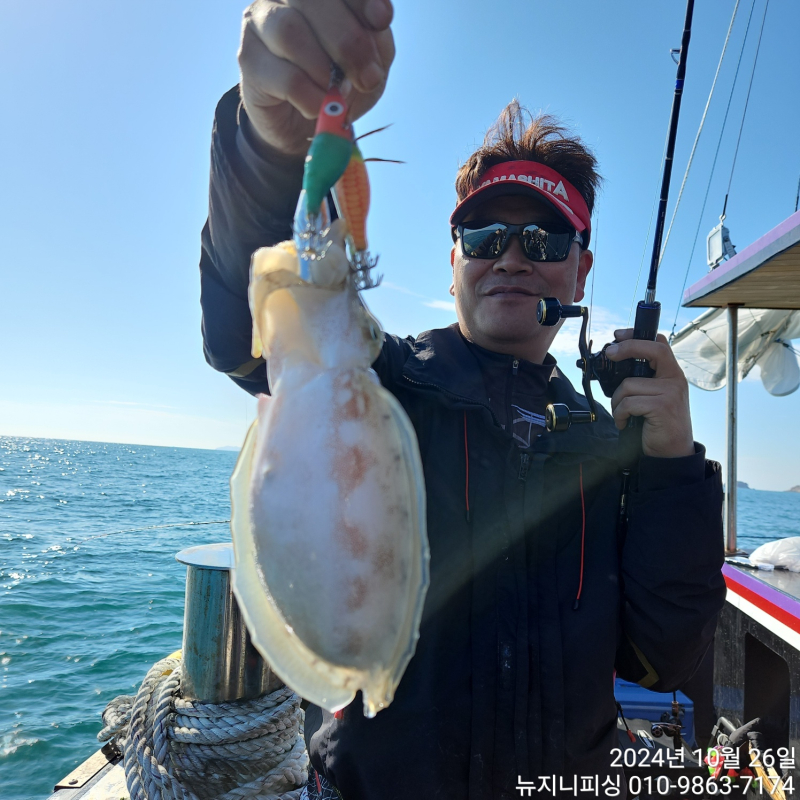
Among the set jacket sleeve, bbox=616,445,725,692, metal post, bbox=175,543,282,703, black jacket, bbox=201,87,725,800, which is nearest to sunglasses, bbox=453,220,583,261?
black jacket, bbox=201,87,725,800

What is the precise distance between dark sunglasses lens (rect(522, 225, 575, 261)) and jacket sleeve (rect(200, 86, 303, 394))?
4.52 feet

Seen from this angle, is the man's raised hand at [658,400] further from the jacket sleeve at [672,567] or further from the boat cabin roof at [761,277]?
the boat cabin roof at [761,277]

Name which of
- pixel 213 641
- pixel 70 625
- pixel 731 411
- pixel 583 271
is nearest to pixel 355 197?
pixel 583 271

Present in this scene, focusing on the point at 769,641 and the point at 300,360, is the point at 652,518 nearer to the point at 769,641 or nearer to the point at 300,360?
the point at 300,360

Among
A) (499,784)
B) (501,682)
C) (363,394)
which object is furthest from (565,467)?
(363,394)

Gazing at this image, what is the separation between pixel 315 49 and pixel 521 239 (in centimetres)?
170

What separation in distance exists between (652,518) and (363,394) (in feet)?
5.41

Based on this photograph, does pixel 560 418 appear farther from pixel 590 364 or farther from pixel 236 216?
pixel 236 216

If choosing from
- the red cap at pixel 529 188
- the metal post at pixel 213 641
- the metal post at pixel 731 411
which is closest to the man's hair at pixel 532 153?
the red cap at pixel 529 188

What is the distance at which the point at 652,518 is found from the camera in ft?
7.48

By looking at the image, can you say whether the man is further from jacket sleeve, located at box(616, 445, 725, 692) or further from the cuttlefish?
the cuttlefish

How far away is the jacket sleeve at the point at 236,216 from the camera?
1622 millimetres

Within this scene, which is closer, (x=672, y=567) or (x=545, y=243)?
(x=672, y=567)

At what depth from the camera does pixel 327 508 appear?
1.15 metres
